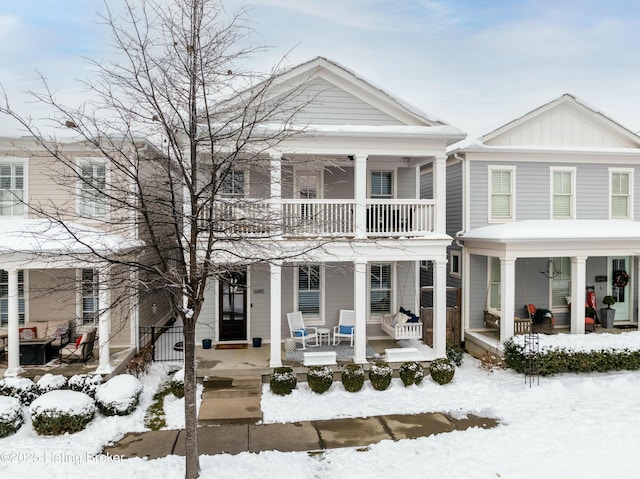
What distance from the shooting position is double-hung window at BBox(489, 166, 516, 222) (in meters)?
14.0

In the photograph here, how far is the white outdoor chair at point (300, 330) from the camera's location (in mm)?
12160

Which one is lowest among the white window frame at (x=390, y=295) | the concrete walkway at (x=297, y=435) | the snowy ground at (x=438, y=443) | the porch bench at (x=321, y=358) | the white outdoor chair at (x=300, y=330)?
the concrete walkway at (x=297, y=435)

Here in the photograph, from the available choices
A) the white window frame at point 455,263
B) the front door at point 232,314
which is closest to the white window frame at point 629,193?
the white window frame at point 455,263

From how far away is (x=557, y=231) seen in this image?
41.6 ft

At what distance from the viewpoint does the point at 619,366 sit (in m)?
11.2

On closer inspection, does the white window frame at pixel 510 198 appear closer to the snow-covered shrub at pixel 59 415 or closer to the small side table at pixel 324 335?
the small side table at pixel 324 335

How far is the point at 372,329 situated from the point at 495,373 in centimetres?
376

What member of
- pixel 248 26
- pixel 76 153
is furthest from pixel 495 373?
pixel 76 153

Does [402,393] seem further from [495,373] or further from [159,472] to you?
[159,472]

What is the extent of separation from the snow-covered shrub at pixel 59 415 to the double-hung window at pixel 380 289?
8286mm

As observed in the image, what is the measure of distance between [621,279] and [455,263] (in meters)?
5.62

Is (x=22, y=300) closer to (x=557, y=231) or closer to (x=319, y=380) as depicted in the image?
(x=319, y=380)

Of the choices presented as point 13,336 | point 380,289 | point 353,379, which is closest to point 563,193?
point 380,289

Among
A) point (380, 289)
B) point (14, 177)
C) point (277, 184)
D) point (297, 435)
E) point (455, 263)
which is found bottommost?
point (297, 435)
